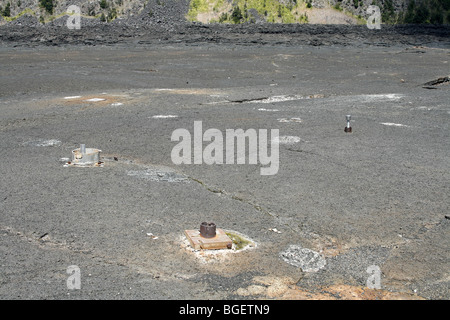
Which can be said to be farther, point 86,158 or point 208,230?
point 86,158

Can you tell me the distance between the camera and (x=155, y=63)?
27250 mm

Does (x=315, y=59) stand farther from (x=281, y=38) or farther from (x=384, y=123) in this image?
(x=384, y=123)

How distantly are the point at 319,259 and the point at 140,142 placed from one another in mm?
5808

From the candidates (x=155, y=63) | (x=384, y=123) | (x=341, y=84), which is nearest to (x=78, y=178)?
(x=384, y=123)

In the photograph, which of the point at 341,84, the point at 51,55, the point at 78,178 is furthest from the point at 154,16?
the point at 78,178

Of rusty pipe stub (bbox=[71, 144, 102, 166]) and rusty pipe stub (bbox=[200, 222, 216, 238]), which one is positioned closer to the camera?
rusty pipe stub (bbox=[200, 222, 216, 238])

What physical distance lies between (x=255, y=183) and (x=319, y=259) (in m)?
2.62

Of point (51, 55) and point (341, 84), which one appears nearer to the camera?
point (341, 84)

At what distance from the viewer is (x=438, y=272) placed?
205 inches

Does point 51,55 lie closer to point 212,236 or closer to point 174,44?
point 174,44

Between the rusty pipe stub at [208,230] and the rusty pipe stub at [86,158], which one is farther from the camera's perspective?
the rusty pipe stub at [86,158]

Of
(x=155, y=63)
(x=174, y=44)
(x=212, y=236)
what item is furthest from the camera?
(x=174, y=44)
